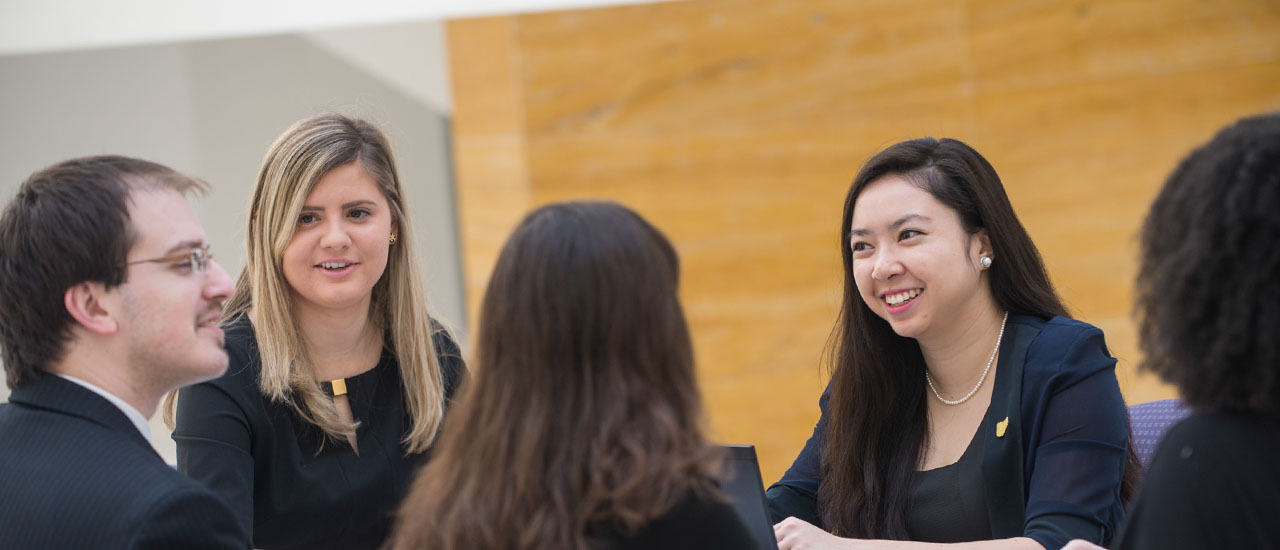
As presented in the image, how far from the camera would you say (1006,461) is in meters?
1.99

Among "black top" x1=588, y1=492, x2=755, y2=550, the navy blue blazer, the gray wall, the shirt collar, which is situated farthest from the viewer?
the gray wall

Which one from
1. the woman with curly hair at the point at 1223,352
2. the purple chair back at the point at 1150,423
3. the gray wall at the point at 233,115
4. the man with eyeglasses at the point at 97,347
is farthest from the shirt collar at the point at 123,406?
the gray wall at the point at 233,115

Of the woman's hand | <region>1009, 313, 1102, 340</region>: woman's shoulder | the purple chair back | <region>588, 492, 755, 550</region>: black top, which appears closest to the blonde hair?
the woman's hand

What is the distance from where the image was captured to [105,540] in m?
1.39

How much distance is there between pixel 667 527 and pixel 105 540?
0.69 metres

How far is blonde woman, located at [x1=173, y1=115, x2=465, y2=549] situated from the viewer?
2164 millimetres

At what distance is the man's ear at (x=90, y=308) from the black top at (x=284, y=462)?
56 centimetres

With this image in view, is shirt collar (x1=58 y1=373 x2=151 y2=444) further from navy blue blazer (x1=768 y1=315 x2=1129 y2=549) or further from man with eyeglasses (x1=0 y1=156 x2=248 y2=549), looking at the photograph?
navy blue blazer (x1=768 y1=315 x2=1129 y2=549)

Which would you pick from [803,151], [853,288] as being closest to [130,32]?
[803,151]

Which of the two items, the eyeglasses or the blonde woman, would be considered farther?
the blonde woman

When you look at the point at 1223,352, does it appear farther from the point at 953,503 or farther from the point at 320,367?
the point at 320,367

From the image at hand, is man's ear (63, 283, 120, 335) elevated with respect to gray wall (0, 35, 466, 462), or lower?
lower

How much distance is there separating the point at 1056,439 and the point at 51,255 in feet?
5.29

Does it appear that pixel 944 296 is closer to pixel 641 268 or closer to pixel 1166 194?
pixel 1166 194
